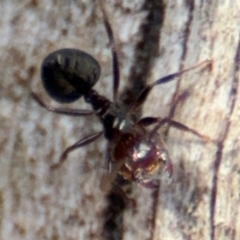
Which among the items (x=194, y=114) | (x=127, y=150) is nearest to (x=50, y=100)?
(x=127, y=150)

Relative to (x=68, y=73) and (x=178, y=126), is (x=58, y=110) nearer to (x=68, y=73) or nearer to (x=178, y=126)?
(x=68, y=73)

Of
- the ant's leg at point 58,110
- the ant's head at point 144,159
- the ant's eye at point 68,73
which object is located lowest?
the ant's head at point 144,159

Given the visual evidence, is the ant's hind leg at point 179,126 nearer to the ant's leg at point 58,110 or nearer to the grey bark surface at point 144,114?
the grey bark surface at point 144,114

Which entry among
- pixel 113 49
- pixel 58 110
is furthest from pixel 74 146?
pixel 113 49

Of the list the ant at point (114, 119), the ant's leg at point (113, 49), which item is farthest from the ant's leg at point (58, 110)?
the ant's leg at point (113, 49)

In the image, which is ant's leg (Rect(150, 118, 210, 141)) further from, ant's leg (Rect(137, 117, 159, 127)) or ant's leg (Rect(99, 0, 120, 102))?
ant's leg (Rect(99, 0, 120, 102))

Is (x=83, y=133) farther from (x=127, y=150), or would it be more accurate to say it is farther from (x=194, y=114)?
(x=194, y=114)

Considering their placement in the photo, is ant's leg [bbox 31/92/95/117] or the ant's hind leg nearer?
the ant's hind leg

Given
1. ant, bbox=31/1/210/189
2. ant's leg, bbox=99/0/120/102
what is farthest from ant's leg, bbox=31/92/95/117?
ant's leg, bbox=99/0/120/102
